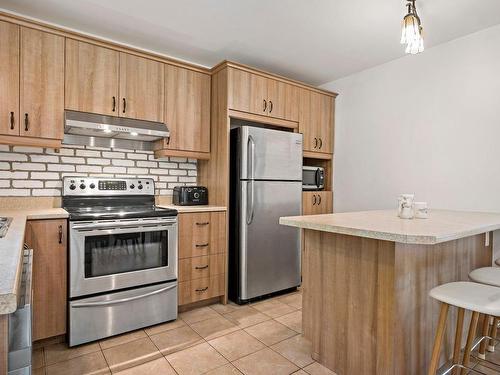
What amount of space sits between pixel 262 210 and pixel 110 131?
1515mm

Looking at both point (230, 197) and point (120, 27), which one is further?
point (230, 197)

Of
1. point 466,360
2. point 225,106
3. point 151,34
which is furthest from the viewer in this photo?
point 225,106

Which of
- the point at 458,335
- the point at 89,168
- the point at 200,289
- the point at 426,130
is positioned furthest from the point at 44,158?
the point at 426,130

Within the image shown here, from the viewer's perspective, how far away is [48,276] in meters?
2.14

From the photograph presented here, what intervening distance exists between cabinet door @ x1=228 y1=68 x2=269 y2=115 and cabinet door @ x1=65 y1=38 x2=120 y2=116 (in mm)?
1022

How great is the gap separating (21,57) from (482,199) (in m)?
3.81

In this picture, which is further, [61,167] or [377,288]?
[61,167]

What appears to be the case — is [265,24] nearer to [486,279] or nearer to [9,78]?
[9,78]

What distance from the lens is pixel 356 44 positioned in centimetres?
294

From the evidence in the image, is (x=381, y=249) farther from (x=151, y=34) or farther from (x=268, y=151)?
(x=151, y=34)

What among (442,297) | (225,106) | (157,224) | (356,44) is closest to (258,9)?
(225,106)

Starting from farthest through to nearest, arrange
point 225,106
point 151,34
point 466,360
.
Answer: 1. point 225,106
2. point 151,34
3. point 466,360

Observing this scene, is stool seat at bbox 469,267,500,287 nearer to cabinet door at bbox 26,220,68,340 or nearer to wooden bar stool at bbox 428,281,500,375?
wooden bar stool at bbox 428,281,500,375

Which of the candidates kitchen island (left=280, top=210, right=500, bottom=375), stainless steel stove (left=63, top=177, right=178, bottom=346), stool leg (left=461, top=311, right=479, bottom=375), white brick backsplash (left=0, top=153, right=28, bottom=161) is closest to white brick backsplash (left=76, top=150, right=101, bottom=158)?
stainless steel stove (left=63, top=177, right=178, bottom=346)
